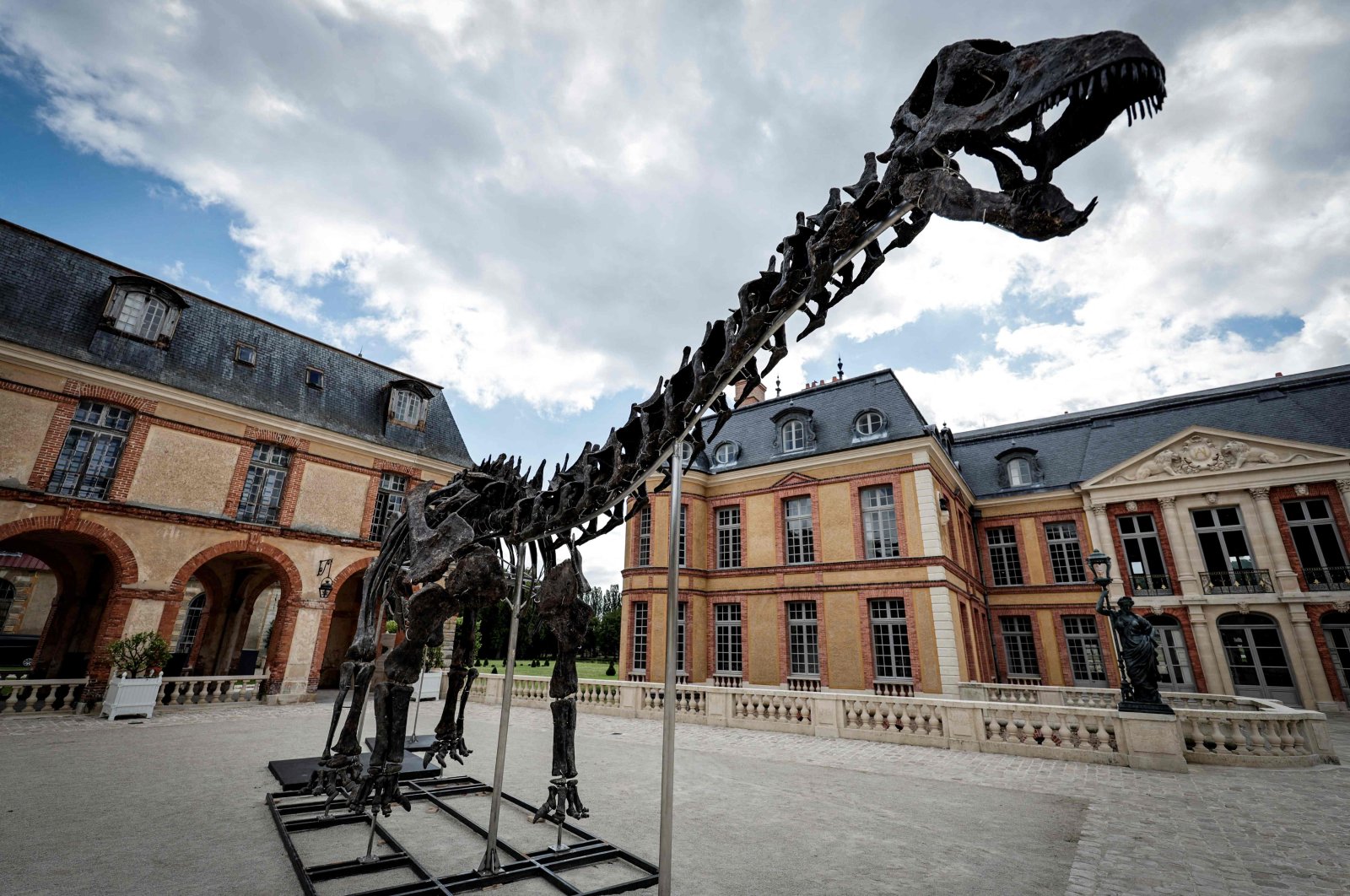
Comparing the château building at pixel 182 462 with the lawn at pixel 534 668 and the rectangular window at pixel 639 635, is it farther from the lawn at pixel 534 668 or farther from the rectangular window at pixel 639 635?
the rectangular window at pixel 639 635

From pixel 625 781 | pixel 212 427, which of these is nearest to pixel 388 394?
Answer: pixel 212 427

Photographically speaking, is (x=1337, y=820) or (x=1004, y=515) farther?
(x=1004, y=515)

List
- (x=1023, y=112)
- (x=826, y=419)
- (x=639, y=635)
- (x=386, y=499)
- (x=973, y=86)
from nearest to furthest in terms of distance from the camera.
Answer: (x=1023, y=112) → (x=973, y=86) → (x=386, y=499) → (x=639, y=635) → (x=826, y=419)

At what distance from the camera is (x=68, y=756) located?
8.41 m

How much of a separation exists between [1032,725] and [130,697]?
1904cm

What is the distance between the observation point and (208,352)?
16.6m

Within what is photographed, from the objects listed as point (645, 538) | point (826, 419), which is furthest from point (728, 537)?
point (826, 419)

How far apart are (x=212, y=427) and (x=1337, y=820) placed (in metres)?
23.1

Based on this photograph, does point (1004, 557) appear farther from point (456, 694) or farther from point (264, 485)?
point (264, 485)

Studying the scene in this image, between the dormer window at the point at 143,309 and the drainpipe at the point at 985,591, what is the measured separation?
1134 inches

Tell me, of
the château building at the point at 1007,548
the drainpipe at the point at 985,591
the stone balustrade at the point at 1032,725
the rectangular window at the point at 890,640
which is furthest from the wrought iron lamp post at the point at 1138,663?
the drainpipe at the point at 985,591

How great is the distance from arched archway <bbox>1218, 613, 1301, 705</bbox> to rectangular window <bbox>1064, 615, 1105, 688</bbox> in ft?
11.2

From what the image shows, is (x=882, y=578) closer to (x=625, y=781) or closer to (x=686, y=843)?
(x=625, y=781)

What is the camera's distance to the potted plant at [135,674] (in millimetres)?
12328
